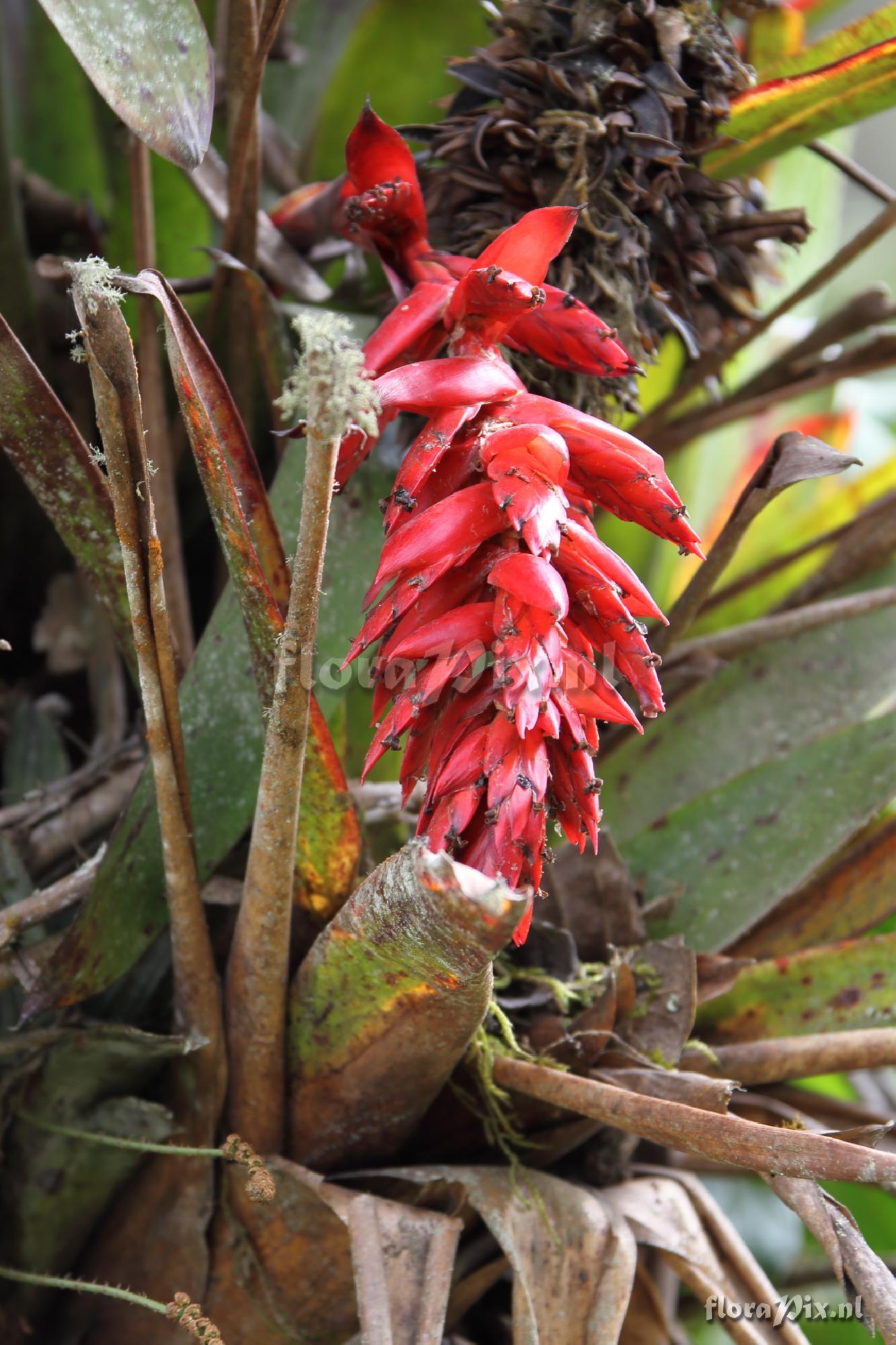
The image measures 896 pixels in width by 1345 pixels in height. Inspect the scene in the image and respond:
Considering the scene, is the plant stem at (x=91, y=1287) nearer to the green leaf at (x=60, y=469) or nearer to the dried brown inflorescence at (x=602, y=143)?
the green leaf at (x=60, y=469)

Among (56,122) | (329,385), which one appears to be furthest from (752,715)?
(56,122)

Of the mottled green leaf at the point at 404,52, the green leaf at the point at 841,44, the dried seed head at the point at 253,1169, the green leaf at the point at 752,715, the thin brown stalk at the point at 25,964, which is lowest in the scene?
the dried seed head at the point at 253,1169

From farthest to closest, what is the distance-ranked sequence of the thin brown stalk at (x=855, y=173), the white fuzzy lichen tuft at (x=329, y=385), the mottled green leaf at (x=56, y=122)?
the mottled green leaf at (x=56, y=122)
the thin brown stalk at (x=855, y=173)
the white fuzzy lichen tuft at (x=329, y=385)

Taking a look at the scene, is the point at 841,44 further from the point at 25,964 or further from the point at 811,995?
the point at 25,964

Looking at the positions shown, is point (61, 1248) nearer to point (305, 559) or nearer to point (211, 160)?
point (305, 559)

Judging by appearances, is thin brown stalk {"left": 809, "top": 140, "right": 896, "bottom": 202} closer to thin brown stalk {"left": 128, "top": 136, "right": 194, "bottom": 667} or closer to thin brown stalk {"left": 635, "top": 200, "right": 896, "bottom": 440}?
thin brown stalk {"left": 635, "top": 200, "right": 896, "bottom": 440}

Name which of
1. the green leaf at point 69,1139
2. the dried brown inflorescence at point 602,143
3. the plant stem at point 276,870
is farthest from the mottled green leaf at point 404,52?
the green leaf at point 69,1139

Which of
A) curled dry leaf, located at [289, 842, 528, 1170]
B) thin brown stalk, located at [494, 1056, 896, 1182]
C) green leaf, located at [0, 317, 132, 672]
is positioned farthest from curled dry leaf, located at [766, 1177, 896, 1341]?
green leaf, located at [0, 317, 132, 672]
